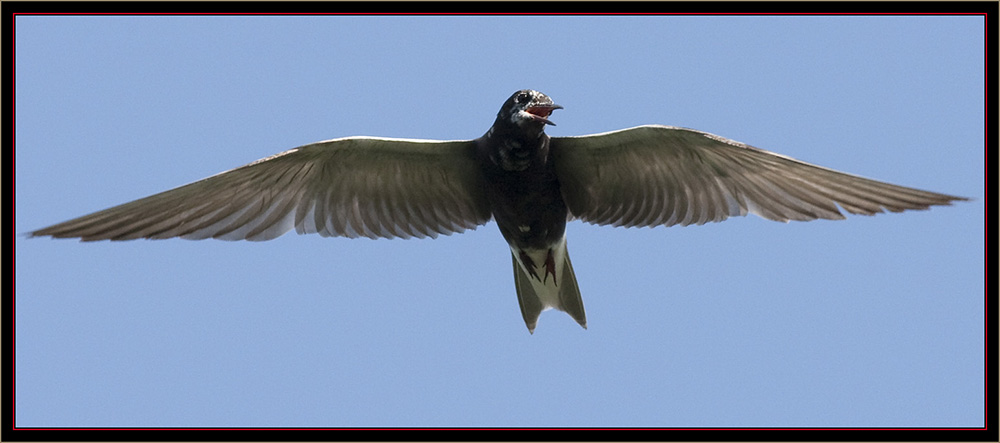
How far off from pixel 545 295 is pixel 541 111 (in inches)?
71.3

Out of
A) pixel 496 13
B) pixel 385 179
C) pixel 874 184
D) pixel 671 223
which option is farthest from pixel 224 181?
pixel 874 184

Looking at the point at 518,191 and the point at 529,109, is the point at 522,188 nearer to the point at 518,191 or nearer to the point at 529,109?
the point at 518,191

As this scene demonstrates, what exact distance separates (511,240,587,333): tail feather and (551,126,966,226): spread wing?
0.61m

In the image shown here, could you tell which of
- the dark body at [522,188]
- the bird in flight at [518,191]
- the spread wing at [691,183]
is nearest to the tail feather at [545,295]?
the bird in flight at [518,191]

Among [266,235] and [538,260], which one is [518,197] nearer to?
[538,260]

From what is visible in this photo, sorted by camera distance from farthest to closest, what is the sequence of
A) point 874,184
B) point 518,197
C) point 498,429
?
point 518,197 < point 874,184 < point 498,429

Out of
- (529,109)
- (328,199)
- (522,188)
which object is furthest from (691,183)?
(328,199)

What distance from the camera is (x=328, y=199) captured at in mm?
7988

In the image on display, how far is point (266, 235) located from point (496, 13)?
2.40m

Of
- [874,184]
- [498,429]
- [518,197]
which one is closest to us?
[498,429]

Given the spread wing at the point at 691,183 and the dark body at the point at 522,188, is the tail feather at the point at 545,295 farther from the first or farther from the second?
the spread wing at the point at 691,183

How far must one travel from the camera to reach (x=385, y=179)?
26.2 ft

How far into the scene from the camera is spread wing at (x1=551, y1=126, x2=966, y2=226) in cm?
736

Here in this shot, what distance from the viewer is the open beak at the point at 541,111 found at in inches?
284
